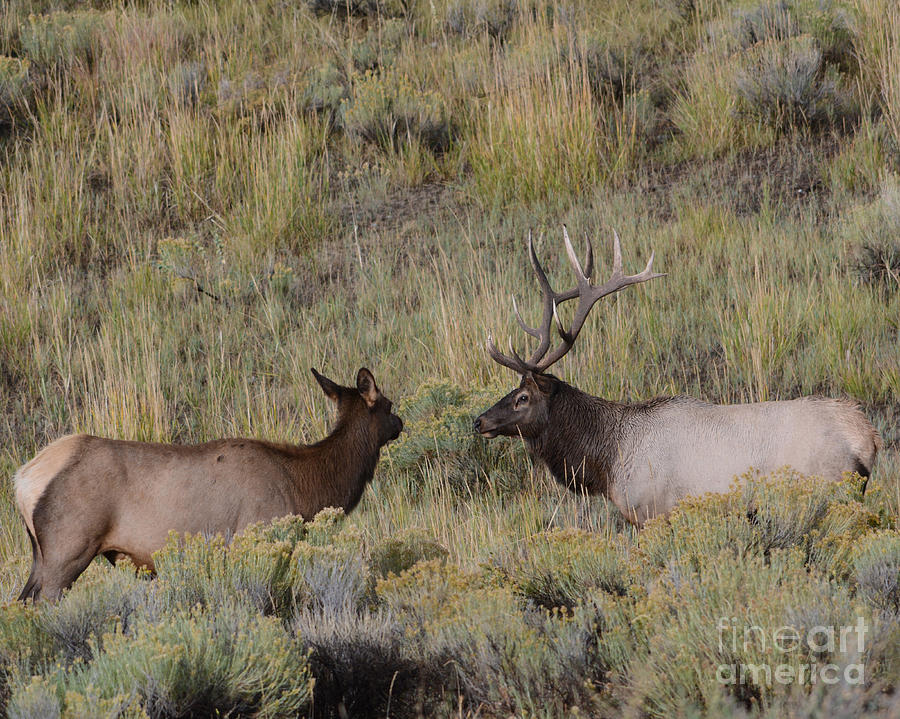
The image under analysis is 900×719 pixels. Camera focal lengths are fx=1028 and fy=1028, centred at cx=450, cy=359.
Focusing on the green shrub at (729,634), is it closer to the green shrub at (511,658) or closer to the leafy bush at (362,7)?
the green shrub at (511,658)

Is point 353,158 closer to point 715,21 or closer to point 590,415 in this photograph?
point 715,21

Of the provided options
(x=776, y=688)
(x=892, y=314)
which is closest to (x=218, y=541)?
(x=776, y=688)

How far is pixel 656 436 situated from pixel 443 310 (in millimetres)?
2888

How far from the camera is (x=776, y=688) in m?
3.21

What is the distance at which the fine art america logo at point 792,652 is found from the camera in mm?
3199

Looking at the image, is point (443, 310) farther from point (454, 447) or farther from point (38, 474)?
point (38, 474)

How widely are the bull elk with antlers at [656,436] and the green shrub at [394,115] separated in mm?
5700

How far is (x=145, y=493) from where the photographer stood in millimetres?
5180

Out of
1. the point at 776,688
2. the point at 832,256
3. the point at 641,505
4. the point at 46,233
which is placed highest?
the point at 46,233

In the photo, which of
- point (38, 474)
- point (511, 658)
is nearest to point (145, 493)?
point (38, 474)

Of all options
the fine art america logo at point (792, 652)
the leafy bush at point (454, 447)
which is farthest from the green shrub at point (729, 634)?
the leafy bush at point (454, 447)

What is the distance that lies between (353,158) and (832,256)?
227 inches

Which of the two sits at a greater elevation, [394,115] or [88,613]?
[394,115]

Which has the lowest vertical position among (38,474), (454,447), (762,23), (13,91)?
(454,447)
